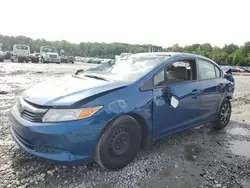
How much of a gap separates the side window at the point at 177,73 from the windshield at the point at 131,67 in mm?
172

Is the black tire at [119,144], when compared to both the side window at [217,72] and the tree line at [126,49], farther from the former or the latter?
the tree line at [126,49]

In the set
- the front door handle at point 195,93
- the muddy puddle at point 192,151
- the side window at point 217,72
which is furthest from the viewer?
the side window at point 217,72

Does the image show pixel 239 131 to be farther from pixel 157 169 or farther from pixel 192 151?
pixel 157 169

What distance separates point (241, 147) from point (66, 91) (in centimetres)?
330

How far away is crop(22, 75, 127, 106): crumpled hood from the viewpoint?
116 inches

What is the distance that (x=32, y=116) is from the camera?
2910mm

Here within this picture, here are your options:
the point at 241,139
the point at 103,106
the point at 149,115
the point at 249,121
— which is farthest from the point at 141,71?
the point at 249,121

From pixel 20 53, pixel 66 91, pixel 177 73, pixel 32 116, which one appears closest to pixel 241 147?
pixel 177 73

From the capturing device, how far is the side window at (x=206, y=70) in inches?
181

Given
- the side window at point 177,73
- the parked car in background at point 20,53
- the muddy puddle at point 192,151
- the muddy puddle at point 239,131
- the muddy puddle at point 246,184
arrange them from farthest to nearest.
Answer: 1. the parked car in background at point 20,53
2. the muddy puddle at point 239,131
3. the muddy puddle at point 192,151
4. the side window at point 177,73
5. the muddy puddle at point 246,184

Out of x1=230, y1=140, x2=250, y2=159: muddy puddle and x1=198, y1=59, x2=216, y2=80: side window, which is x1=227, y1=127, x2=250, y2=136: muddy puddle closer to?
x1=230, y1=140, x2=250, y2=159: muddy puddle

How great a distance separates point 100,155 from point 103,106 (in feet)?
1.93

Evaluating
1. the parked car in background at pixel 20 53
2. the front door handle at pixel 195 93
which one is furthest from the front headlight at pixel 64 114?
the parked car in background at pixel 20 53

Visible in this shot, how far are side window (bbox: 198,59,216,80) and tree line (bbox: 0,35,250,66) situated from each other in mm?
75068
